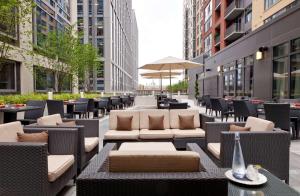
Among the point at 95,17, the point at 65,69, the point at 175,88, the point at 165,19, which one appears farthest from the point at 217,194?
the point at 175,88

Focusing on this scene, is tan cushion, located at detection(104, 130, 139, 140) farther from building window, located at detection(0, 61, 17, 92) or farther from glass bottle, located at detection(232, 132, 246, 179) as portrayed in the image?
building window, located at detection(0, 61, 17, 92)

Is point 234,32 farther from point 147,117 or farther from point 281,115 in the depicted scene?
point 147,117

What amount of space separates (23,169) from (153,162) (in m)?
1.66

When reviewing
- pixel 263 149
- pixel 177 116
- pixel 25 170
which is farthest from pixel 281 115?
pixel 25 170

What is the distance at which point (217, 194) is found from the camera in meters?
1.90

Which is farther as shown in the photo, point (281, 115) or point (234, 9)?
point (234, 9)

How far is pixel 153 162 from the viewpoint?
2.01 metres

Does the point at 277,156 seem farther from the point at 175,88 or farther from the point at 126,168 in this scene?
the point at 175,88

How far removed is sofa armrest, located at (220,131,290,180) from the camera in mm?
3432

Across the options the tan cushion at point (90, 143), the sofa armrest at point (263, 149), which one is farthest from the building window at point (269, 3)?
the tan cushion at point (90, 143)

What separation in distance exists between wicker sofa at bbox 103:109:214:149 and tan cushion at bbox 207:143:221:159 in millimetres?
817

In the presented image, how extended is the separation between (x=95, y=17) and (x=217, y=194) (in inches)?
1578

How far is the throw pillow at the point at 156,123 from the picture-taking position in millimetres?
5672

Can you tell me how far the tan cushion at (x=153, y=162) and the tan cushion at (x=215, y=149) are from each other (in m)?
1.96
